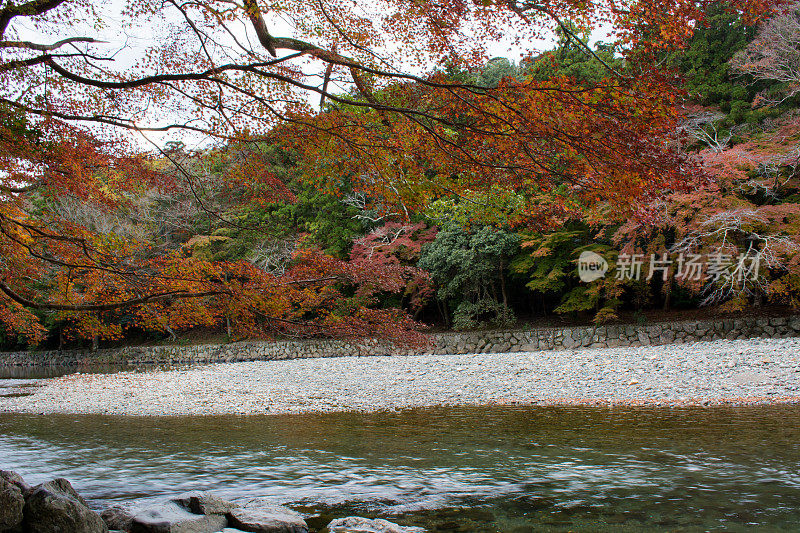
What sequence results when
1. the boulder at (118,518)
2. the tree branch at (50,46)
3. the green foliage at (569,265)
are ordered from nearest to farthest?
the boulder at (118,518), the tree branch at (50,46), the green foliage at (569,265)

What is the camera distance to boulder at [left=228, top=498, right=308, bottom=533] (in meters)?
3.37

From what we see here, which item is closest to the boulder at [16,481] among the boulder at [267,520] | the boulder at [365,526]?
the boulder at [267,520]

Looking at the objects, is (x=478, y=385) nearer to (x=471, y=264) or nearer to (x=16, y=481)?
(x=16, y=481)

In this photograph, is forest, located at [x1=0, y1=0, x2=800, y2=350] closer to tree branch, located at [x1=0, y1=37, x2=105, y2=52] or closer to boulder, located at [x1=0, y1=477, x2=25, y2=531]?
tree branch, located at [x1=0, y1=37, x2=105, y2=52]

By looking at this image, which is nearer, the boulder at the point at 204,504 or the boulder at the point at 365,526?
the boulder at the point at 365,526

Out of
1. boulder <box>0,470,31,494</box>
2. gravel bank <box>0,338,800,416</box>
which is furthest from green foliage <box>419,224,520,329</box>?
boulder <box>0,470,31,494</box>

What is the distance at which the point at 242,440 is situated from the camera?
6461 mm

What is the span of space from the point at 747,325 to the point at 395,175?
1369 centimetres

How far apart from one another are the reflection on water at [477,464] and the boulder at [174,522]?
0.80 meters

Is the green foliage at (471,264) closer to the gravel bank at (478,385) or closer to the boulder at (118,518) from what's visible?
the gravel bank at (478,385)

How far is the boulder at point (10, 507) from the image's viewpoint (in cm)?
322

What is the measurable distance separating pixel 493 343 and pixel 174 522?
15206 mm

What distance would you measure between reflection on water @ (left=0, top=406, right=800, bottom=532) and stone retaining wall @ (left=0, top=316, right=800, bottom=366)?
12.8 ft

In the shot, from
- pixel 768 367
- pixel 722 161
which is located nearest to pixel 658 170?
pixel 768 367
